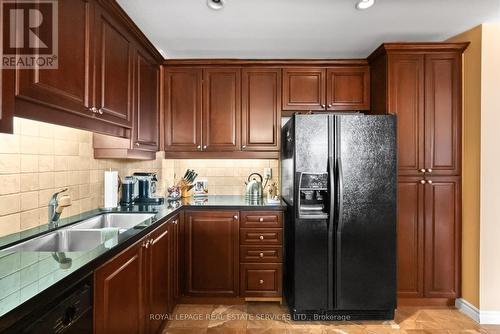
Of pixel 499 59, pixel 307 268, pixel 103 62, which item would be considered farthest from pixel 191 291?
pixel 499 59

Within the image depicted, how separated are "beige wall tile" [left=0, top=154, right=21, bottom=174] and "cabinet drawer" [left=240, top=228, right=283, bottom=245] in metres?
1.72

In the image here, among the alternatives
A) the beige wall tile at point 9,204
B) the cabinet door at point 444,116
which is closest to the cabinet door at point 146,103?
the beige wall tile at point 9,204

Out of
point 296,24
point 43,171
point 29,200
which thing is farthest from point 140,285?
point 296,24

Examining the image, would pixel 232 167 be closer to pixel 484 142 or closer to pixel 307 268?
pixel 307 268

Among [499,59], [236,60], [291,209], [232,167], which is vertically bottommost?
[291,209]

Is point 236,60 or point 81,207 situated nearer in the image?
point 81,207

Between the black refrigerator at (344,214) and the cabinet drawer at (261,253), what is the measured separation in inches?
11.4

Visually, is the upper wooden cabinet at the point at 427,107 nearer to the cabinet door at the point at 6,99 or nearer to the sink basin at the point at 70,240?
the sink basin at the point at 70,240

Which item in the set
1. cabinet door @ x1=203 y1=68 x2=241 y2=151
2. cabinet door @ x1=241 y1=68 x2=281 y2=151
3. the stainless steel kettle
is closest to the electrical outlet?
the stainless steel kettle

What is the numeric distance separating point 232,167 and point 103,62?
6.06 feet

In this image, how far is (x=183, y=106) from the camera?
3.11 metres

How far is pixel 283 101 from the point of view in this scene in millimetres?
3105

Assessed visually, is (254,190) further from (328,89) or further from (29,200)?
(29,200)

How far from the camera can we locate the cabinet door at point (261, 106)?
3.10 meters
